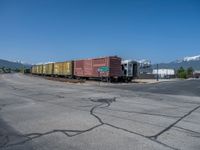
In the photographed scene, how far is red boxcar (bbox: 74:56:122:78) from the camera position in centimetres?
4066

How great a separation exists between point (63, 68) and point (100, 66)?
16.3m

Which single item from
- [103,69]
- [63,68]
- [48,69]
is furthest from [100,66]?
[48,69]

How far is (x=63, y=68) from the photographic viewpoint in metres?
55.8

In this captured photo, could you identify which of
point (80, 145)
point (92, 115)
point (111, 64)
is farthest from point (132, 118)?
point (111, 64)

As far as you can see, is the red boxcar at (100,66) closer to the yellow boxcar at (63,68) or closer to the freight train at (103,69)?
the freight train at (103,69)

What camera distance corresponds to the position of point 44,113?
10383 mm

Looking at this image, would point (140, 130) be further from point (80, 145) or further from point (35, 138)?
point (35, 138)

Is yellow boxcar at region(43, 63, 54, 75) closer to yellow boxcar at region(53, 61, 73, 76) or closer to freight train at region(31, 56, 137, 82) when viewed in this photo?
yellow boxcar at region(53, 61, 73, 76)

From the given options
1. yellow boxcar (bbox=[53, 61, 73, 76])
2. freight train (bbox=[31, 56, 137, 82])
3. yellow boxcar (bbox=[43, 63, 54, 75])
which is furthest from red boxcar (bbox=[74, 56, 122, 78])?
yellow boxcar (bbox=[43, 63, 54, 75])

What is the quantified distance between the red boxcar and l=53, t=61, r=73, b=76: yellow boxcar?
5014 mm

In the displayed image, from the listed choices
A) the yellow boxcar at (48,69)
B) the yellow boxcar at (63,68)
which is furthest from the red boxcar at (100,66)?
the yellow boxcar at (48,69)

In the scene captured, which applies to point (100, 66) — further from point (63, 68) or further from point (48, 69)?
point (48, 69)

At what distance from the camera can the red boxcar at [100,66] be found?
133 feet

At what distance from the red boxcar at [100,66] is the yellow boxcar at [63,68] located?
5014 millimetres
